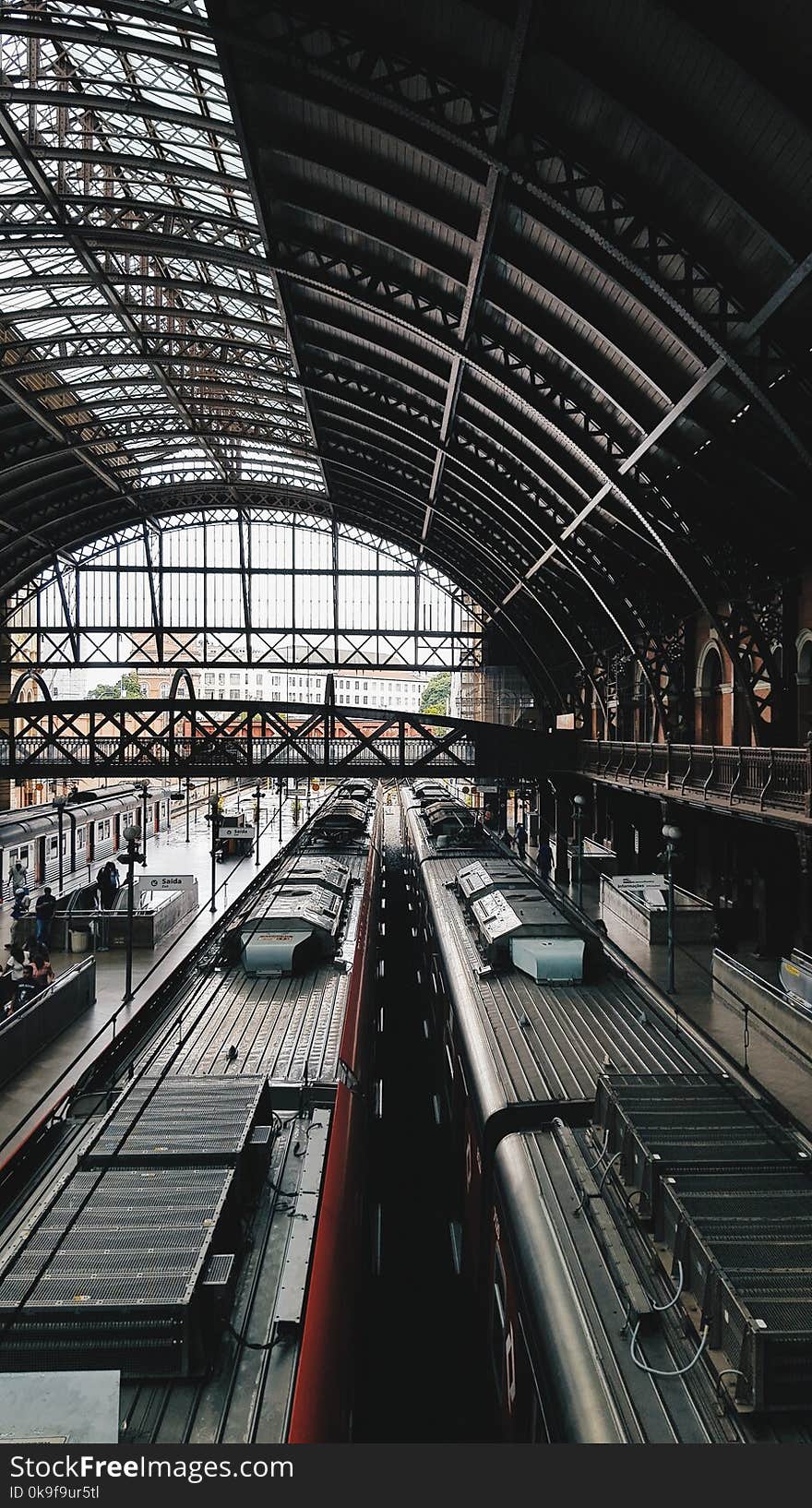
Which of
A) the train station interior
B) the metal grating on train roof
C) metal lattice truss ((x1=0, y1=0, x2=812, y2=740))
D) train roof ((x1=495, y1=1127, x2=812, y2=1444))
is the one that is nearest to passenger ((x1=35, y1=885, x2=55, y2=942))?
the train station interior

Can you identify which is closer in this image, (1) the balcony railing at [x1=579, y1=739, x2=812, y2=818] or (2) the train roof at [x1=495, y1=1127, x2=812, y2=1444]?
(2) the train roof at [x1=495, y1=1127, x2=812, y2=1444]

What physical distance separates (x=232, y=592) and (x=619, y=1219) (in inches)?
1629

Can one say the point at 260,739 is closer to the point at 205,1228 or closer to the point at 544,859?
the point at 544,859

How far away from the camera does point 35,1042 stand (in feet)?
41.9

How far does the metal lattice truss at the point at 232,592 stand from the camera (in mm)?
43094

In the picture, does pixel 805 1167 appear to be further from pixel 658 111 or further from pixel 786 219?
pixel 658 111

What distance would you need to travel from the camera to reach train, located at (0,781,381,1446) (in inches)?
155

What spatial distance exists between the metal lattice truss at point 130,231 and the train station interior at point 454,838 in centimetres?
16

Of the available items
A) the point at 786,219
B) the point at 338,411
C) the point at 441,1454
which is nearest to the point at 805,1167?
the point at 441,1454

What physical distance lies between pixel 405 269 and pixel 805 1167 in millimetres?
17668

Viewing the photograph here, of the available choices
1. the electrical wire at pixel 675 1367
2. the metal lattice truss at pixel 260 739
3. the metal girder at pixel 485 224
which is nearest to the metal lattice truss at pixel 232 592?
the metal lattice truss at pixel 260 739

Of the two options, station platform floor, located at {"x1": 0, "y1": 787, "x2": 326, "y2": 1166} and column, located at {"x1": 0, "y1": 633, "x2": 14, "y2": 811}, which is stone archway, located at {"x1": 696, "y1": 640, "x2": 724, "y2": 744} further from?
column, located at {"x1": 0, "y1": 633, "x2": 14, "y2": 811}

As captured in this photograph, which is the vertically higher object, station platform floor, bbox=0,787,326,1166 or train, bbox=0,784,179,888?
train, bbox=0,784,179,888

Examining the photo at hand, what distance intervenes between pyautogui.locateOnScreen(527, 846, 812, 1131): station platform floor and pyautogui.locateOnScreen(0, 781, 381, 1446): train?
403cm
